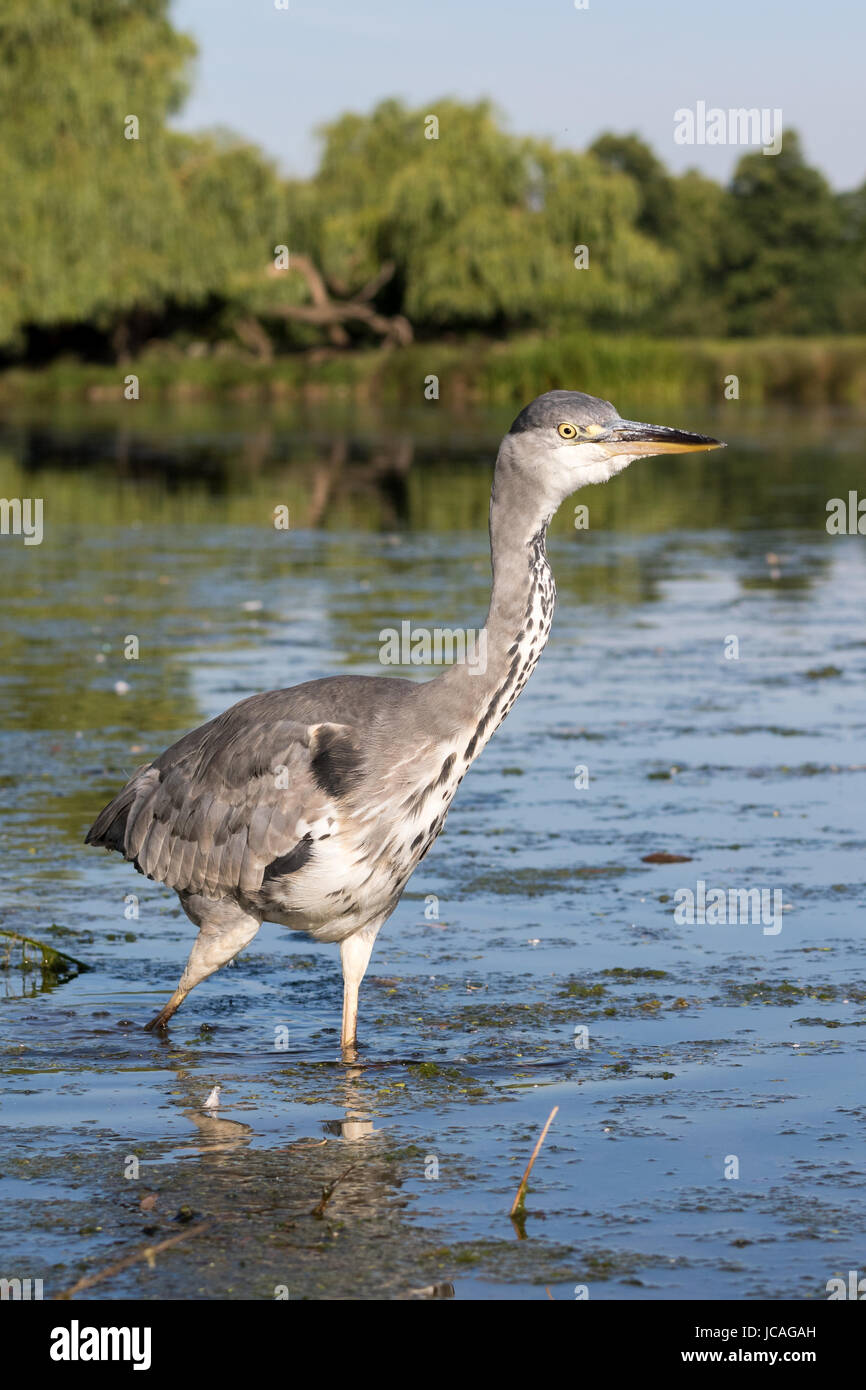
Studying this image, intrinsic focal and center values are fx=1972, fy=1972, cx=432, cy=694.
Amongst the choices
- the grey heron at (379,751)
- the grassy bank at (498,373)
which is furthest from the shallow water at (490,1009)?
the grassy bank at (498,373)

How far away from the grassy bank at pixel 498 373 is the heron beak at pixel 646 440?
43418 mm

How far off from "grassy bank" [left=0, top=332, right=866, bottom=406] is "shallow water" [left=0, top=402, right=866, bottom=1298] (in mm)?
35863

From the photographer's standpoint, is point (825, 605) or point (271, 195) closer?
point (825, 605)

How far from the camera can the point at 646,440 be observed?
604 centimetres

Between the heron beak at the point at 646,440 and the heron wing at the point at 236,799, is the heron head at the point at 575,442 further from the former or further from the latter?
the heron wing at the point at 236,799

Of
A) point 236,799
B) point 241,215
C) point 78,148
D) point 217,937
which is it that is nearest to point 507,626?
point 236,799

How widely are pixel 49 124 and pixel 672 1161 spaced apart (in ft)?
155

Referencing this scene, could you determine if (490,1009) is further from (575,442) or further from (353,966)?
(575,442)

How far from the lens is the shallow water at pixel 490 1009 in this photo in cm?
502

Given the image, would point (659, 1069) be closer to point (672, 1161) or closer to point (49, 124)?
point (672, 1161)

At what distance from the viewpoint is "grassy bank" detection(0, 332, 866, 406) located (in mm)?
53688

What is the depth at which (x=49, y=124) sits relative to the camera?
49.0m
